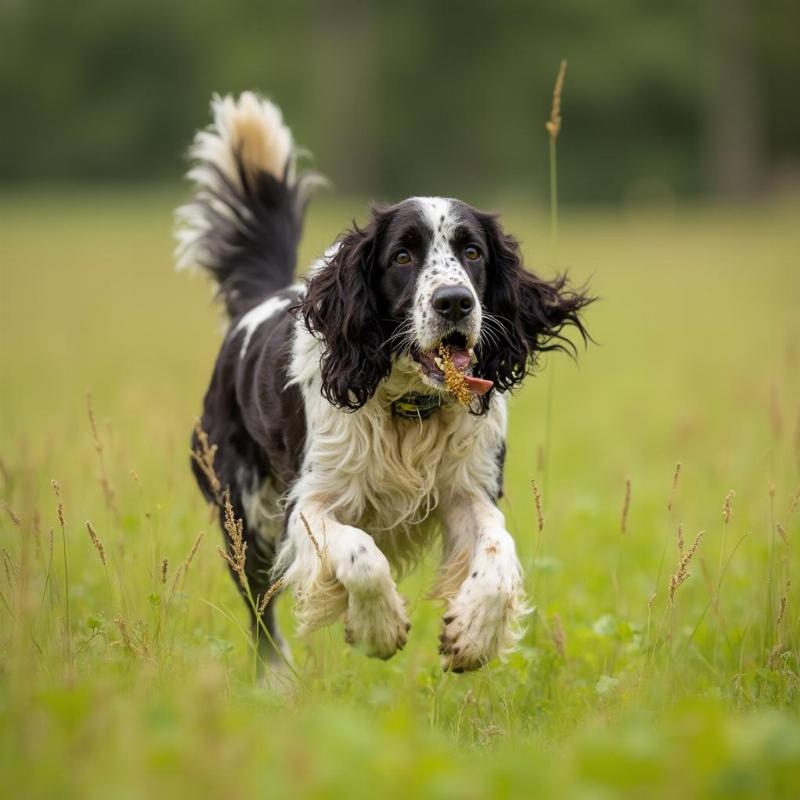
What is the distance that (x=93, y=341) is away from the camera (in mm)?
13602

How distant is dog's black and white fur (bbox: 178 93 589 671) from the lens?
3855 mm

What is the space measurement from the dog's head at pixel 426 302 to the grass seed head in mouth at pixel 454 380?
32 mm

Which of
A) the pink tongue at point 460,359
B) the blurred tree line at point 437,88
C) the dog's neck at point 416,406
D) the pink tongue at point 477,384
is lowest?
the dog's neck at point 416,406

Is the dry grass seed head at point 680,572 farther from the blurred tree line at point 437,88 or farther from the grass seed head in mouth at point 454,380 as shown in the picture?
the blurred tree line at point 437,88

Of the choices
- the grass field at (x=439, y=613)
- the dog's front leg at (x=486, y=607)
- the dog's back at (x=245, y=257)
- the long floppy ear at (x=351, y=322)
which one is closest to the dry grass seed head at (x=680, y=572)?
the grass field at (x=439, y=613)

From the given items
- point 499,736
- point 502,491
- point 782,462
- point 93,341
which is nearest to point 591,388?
point 782,462

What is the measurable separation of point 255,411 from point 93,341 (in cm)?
918

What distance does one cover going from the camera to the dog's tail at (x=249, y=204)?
5785 millimetres

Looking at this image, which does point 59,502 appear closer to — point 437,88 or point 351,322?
point 351,322

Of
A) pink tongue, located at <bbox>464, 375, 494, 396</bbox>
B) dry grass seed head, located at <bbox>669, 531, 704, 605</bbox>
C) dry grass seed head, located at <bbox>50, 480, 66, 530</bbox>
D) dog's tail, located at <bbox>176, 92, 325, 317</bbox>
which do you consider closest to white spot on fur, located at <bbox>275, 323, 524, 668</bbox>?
pink tongue, located at <bbox>464, 375, 494, 396</bbox>

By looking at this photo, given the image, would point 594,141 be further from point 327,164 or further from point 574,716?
point 574,716

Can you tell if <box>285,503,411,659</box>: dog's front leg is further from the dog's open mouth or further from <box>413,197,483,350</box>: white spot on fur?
<box>413,197,483,350</box>: white spot on fur

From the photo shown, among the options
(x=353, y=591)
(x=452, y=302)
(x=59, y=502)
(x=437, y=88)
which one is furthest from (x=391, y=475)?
(x=437, y=88)

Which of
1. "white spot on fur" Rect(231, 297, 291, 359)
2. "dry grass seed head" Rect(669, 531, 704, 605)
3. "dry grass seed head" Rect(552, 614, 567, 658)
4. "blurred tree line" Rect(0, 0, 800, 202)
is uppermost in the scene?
"blurred tree line" Rect(0, 0, 800, 202)
